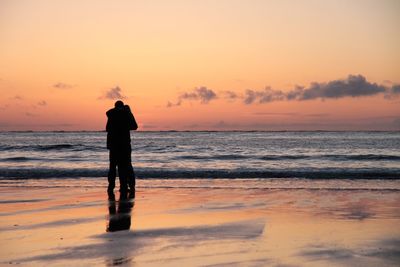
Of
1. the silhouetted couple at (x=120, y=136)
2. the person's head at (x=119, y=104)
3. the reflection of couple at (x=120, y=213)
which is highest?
the person's head at (x=119, y=104)

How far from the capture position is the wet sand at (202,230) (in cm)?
533

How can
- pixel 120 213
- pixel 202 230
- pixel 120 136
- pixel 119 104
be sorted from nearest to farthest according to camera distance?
pixel 202 230 < pixel 120 213 < pixel 119 104 < pixel 120 136

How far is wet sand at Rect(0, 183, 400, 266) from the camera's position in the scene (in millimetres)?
5332

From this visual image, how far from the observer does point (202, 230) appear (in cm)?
695

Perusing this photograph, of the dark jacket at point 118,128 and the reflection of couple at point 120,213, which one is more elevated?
the dark jacket at point 118,128

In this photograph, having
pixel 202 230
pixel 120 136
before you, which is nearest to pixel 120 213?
pixel 202 230

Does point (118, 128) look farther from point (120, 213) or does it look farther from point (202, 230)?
point (202, 230)

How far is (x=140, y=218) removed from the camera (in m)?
Result: 8.02

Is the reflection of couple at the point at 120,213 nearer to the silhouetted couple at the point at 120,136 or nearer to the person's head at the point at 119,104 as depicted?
the silhouetted couple at the point at 120,136

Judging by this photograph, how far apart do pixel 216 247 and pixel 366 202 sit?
506 centimetres

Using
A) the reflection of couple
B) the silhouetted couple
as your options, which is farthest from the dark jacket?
the reflection of couple

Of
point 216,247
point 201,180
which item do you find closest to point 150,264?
point 216,247

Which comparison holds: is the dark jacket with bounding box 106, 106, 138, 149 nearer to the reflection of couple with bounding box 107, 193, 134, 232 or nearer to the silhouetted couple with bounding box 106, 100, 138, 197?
the silhouetted couple with bounding box 106, 100, 138, 197

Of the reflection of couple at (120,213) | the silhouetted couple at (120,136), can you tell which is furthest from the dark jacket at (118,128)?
the reflection of couple at (120,213)
